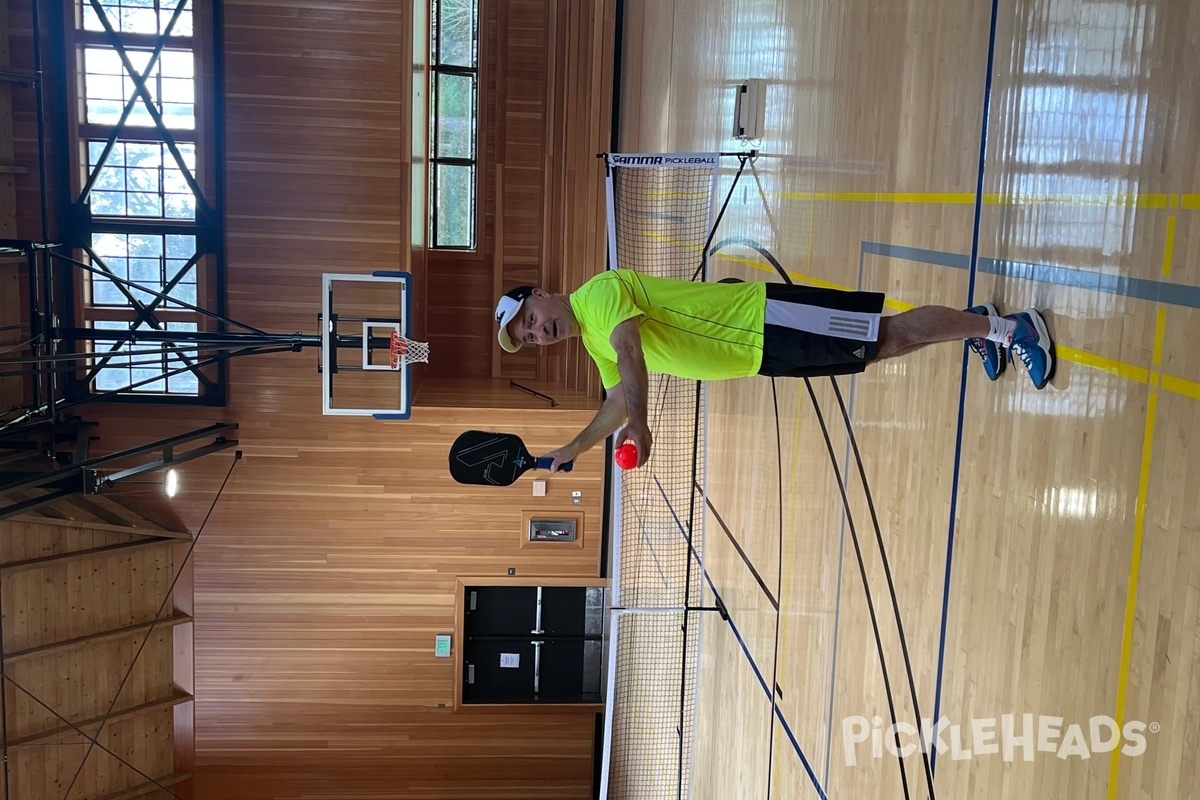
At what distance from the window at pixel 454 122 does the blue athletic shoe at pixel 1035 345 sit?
801 cm

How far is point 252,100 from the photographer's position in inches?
332

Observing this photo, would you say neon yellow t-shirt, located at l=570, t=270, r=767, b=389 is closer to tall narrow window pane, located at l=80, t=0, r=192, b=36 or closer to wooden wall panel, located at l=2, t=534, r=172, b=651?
tall narrow window pane, located at l=80, t=0, r=192, b=36

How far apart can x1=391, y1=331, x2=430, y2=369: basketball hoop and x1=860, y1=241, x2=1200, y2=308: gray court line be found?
4085 mm

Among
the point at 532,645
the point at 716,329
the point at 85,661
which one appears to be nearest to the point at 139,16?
the point at 85,661

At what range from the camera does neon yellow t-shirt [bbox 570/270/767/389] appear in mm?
3535

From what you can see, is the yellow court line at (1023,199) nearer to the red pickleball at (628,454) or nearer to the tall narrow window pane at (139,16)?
the red pickleball at (628,454)

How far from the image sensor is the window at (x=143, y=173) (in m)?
8.55

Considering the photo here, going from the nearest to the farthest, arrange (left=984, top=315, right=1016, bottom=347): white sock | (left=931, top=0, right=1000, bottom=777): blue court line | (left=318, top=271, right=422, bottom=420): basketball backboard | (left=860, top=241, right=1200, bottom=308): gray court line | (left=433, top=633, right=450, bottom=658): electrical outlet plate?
(left=860, top=241, right=1200, bottom=308): gray court line < (left=984, top=315, right=1016, bottom=347): white sock < (left=931, top=0, right=1000, bottom=777): blue court line < (left=318, top=271, right=422, bottom=420): basketball backboard < (left=433, top=633, right=450, bottom=658): electrical outlet plate

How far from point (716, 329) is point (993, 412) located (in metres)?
0.95

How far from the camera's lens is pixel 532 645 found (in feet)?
32.0

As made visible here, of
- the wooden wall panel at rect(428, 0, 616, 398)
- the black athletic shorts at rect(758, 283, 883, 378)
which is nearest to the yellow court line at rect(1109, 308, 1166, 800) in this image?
the black athletic shorts at rect(758, 283, 883, 378)

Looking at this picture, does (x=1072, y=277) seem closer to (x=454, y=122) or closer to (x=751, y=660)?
(x=751, y=660)

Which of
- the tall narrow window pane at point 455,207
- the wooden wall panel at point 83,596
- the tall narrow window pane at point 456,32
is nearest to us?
the wooden wall panel at point 83,596

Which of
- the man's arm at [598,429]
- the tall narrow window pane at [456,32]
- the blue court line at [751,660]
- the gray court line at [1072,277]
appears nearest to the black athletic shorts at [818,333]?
the gray court line at [1072,277]
